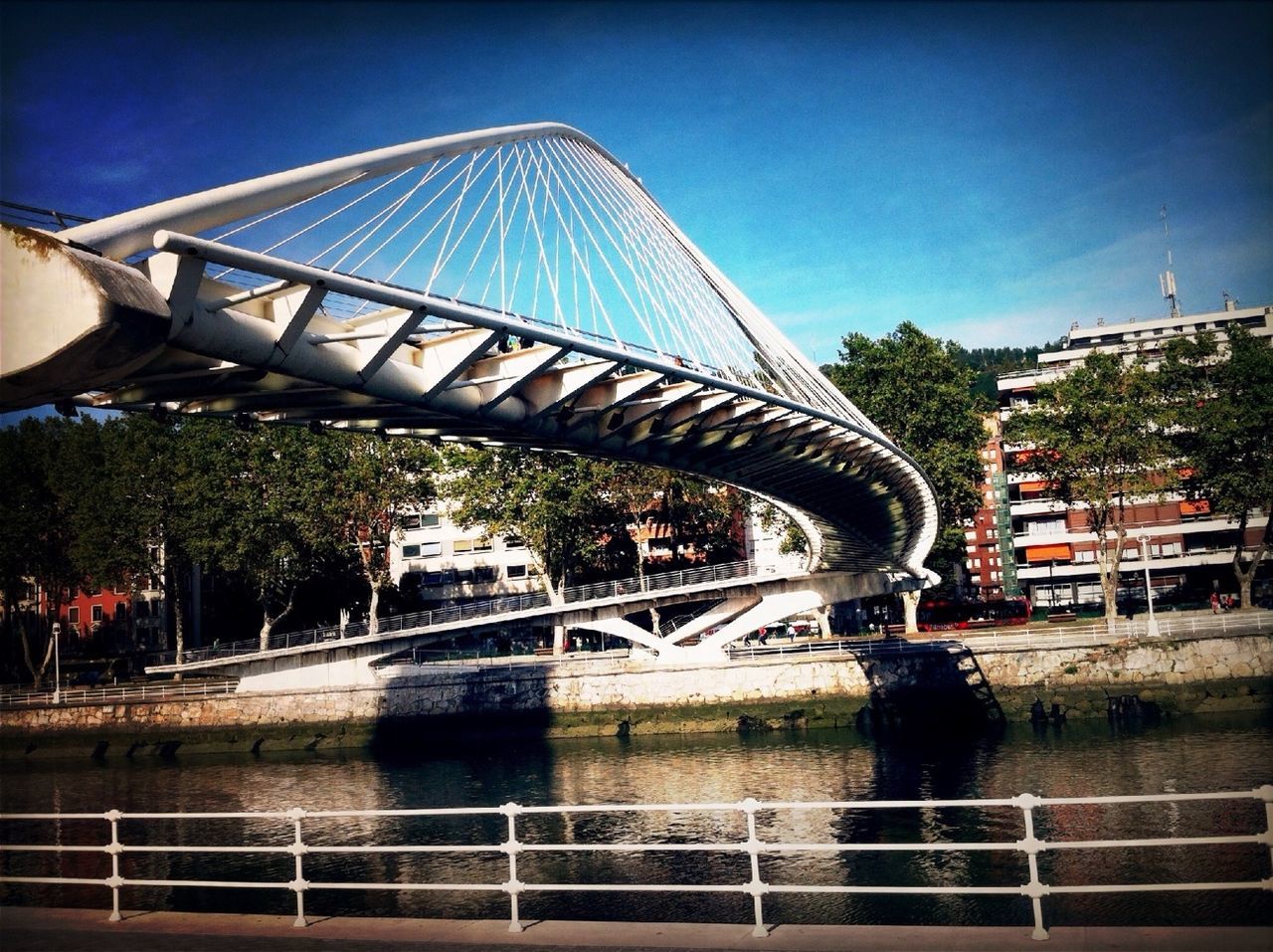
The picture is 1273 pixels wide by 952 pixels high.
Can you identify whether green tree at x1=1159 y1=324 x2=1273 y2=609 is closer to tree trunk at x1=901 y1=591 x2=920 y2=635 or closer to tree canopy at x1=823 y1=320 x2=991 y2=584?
tree canopy at x1=823 y1=320 x2=991 y2=584

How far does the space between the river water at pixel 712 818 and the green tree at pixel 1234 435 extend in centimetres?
2009

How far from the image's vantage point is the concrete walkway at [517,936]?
7188mm

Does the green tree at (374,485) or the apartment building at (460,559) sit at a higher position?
the green tree at (374,485)

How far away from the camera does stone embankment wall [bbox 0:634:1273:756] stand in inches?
1518

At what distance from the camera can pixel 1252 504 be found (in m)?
52.7

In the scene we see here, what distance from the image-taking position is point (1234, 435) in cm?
5238

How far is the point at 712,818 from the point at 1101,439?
1368 inches

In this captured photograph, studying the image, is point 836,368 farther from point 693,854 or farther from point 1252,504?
point 693,854

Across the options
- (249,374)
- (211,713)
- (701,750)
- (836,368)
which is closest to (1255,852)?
(249,374)

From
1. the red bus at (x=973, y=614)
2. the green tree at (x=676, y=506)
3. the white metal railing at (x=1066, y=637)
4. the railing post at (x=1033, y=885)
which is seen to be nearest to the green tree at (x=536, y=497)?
the green tree at (x=676, y=506)

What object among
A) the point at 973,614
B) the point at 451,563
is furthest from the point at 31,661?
the point at 973,614

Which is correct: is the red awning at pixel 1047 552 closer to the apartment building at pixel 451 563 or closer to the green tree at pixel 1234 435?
the green tree at pixel 1234 435

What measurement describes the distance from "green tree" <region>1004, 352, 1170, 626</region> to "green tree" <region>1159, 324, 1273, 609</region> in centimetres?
194

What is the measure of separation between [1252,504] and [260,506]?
1990 inches
